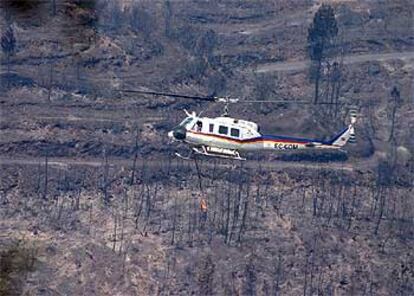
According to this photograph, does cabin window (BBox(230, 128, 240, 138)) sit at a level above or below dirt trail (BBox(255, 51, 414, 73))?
below

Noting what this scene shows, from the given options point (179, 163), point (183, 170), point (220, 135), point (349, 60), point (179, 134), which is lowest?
point (183, 170)

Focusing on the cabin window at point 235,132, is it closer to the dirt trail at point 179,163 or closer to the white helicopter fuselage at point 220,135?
the white helicopter fuselage at point 220,135

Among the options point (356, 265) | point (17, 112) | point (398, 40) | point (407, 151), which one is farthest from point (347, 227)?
point (398, 40)

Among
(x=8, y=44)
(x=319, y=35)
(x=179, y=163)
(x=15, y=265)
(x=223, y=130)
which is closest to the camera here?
(x=223, y=130)

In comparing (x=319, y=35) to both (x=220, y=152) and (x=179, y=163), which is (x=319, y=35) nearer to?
(x=179, y=163)

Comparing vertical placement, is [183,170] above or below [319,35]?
below

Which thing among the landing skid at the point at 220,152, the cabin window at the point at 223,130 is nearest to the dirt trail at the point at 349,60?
the landing skid at the point at 220,152

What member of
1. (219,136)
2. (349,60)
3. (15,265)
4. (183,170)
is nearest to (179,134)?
(219,136)

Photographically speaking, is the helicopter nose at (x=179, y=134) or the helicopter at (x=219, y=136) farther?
the helicopter at (x=219, y=136)

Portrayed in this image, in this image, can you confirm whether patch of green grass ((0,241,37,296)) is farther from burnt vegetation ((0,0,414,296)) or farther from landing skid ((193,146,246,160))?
landing skid ((193,146,246,160))

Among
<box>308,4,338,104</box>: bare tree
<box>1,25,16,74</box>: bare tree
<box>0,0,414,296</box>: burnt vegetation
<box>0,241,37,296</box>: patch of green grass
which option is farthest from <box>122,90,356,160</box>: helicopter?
<box>308,4,338,104</box>: bare tree

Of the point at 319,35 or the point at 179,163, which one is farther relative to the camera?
the point at 319,35
